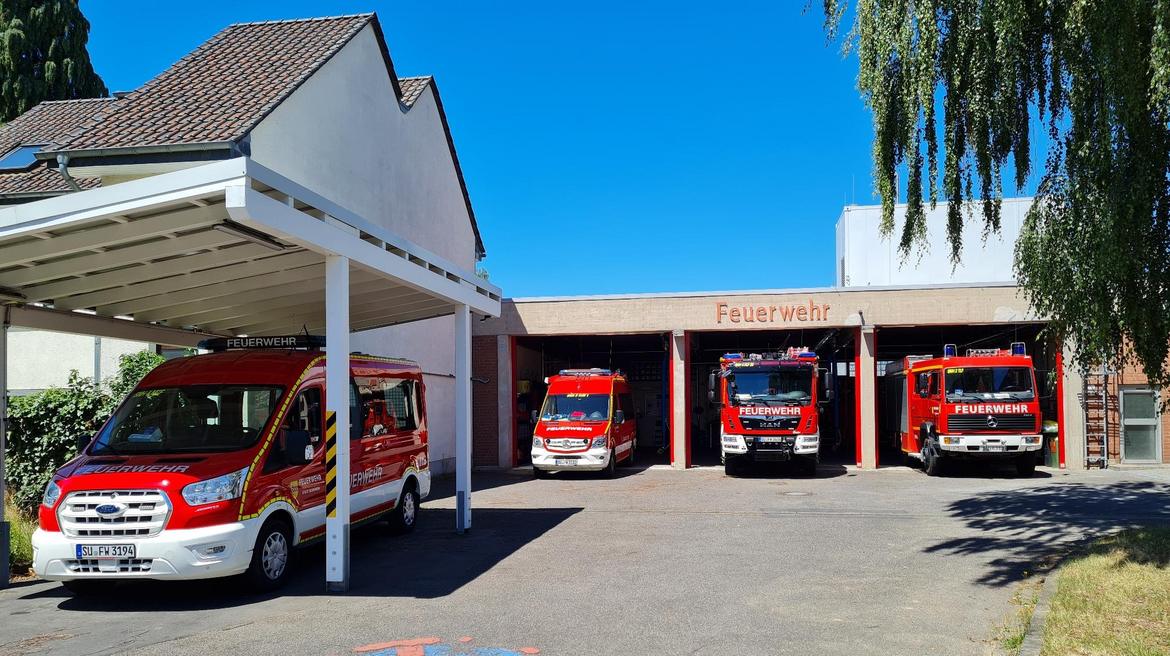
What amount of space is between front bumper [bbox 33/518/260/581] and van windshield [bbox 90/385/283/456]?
111 cm

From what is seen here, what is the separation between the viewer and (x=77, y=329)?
11414mm

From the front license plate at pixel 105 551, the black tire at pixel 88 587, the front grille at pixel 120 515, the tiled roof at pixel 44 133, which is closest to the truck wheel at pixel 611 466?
the tiled roof at pixel 44 133

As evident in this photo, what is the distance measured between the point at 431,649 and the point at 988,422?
17171 mm

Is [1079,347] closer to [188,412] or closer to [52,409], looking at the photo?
[188,412]

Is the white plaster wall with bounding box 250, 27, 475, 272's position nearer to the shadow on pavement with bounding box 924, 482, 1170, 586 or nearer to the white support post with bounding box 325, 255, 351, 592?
the white support post with bounding box 325, 255, 351, 592

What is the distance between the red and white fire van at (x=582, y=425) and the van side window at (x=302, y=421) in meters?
11.6

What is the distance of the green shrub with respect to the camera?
13.2 metres

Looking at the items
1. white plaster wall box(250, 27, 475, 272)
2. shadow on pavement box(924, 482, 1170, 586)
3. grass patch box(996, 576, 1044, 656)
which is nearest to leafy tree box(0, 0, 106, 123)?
white plaster wall box(250, 27, 475, 272)

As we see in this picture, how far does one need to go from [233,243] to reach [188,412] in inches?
79.3

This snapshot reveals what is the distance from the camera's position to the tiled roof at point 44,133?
15.8m

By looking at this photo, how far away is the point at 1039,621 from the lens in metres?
7.27

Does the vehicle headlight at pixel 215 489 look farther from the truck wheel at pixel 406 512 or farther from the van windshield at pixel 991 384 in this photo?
the van windshield at pixel 991 384

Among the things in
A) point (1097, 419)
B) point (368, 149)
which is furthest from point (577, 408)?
point (1097, 419)

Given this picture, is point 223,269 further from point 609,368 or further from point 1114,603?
point 609,368
